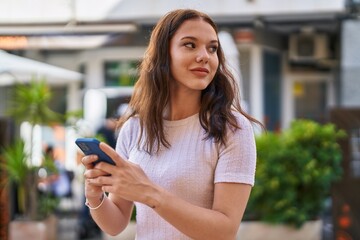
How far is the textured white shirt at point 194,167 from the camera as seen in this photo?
2096mm

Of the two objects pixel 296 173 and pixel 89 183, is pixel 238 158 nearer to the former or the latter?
pixel 89 183

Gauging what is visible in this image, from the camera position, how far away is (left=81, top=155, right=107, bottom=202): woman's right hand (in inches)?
78.1

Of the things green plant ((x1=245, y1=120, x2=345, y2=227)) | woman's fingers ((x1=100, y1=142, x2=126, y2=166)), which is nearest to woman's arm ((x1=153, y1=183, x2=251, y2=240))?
woman's fingers ((x1=100, y1=142, x2=126, y2=166))

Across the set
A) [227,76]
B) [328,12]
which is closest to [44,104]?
[328,12]

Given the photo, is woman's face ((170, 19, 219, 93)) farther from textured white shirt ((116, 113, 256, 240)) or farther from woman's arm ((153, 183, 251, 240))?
woman's arm ((153, 183, 251, 240))

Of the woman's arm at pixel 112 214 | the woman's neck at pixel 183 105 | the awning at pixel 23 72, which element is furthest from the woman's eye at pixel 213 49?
the awning at pixel 23 72

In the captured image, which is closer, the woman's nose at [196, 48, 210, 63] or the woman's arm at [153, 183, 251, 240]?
the woman's arm at [153, 183, 251, 240]

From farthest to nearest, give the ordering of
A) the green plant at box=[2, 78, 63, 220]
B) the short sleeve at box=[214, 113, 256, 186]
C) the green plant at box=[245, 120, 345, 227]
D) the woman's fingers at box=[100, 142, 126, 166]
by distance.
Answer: the green plant at box=[2, 78, 63, 220] → the green plant at box=[245, 120, 345, 227] → the short sleeve at box=[214, 113, 256, 186] → the woman's fingers at box=[100, 142, 126, 166]

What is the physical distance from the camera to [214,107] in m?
2.20

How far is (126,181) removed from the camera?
Result: 194 cm

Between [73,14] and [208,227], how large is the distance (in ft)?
35.4

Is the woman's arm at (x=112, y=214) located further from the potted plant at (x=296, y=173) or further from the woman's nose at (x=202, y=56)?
the potted plant at (x=296, y=173)

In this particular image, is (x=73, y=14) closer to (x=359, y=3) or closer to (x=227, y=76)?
(x=359, y=3)

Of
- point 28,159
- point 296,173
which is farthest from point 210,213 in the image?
point 28,159
